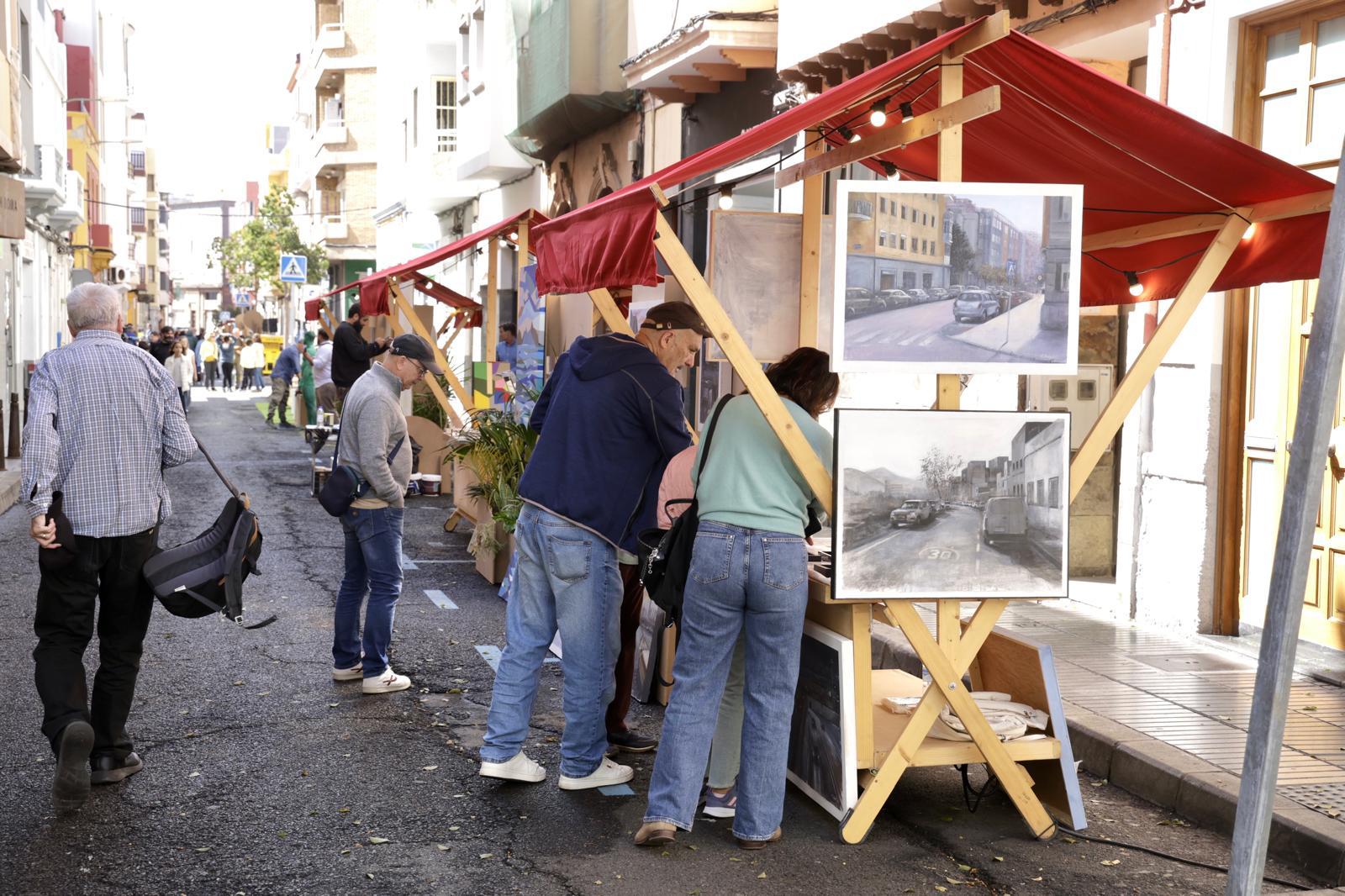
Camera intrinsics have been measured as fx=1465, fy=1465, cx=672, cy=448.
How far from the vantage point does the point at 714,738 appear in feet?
18.1

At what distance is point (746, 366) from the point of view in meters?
5.07

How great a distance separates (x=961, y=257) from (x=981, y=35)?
0.76 m

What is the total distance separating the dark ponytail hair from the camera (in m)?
5.23

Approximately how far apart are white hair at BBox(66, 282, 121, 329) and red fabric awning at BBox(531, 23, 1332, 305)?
6.29 feet

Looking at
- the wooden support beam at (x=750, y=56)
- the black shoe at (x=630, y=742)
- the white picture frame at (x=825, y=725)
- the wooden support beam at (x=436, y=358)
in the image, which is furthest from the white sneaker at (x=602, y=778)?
the wooden support beam at (x=750, y=56)

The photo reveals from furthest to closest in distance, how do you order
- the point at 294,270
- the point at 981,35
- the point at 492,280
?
the point at 294,270 → the point at 492,280 → the point at 981,35

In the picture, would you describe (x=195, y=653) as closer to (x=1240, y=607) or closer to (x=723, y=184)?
(x=723, y=184)

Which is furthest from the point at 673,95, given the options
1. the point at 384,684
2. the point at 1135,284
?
the point at 384,684

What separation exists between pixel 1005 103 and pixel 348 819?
3.63 metres

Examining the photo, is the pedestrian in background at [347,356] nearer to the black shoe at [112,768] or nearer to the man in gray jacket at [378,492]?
the man in gray jacket at [378,492]

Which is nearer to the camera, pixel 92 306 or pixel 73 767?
pixel 73 767

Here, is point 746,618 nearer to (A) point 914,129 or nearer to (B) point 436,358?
(A) point 914,129

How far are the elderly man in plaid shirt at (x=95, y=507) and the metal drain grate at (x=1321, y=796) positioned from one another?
15.0 ft

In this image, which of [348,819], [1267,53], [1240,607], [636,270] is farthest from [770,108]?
[348,819]
